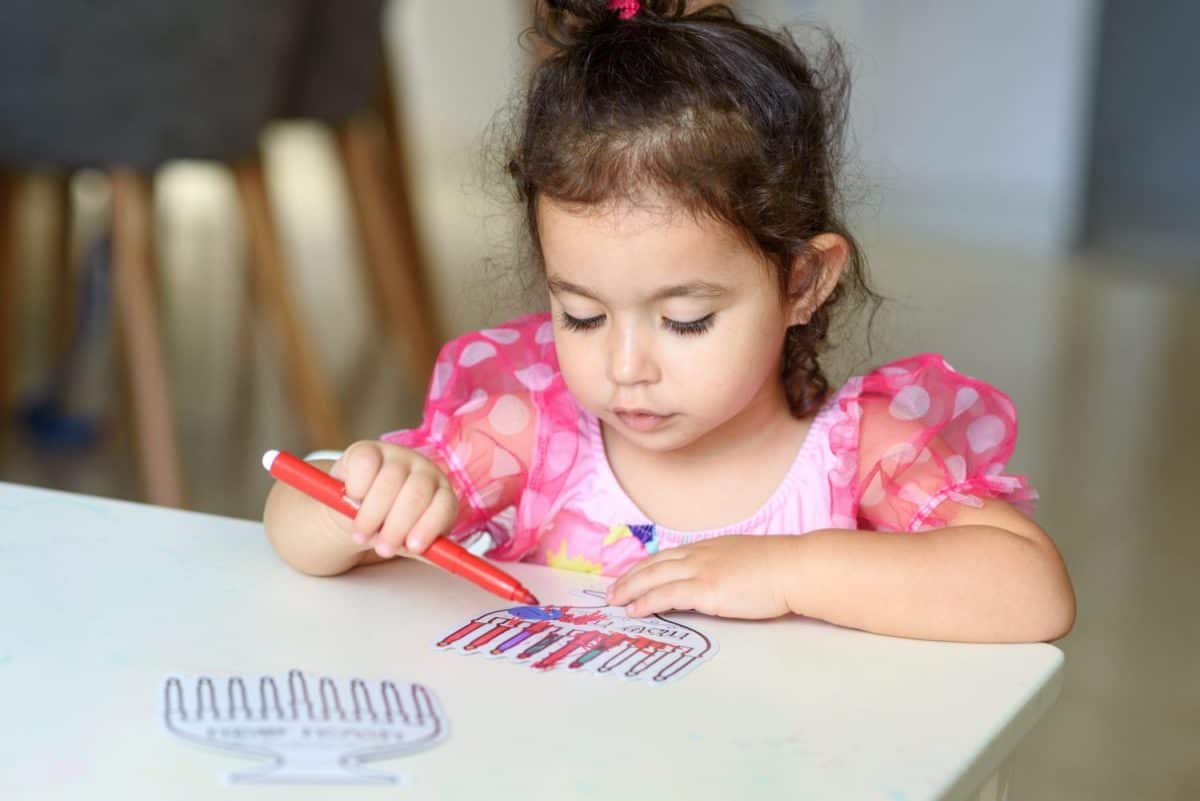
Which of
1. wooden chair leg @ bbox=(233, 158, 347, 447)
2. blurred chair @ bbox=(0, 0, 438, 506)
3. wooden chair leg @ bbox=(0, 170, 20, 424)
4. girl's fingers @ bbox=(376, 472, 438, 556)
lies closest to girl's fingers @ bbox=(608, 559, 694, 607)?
girl's fingers @ bbox=(376, 472, 438, 556)

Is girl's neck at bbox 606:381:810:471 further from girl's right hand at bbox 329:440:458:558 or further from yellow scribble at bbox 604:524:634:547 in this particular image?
girl's right hand at bbox 329:440:458:558

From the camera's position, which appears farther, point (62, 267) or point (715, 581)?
point (62, 267)

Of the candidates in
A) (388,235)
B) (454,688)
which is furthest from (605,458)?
(388,235)

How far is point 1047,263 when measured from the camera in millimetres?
4016

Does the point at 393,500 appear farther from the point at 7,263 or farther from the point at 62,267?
the point at 62,267

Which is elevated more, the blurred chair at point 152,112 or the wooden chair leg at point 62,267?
the blurred chair at point 152,112

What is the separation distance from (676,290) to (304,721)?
1.05ft

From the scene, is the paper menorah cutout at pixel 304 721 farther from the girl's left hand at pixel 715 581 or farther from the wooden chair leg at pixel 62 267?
the wooden chair leg at pixel 62 267

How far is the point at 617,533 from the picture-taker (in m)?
0.97

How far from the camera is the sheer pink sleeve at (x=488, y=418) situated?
3.08 feet

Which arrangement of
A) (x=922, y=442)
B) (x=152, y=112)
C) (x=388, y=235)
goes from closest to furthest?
1. (x=922, y=442)
2. (x=152, y=112)
3. (x=388, y=235)

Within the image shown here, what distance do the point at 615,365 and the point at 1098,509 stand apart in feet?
5.46

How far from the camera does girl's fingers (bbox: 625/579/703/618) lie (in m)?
0.74

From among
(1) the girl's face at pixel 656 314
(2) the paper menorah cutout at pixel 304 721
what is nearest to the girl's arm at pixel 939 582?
(1) the girl's face at pixel 656 314
